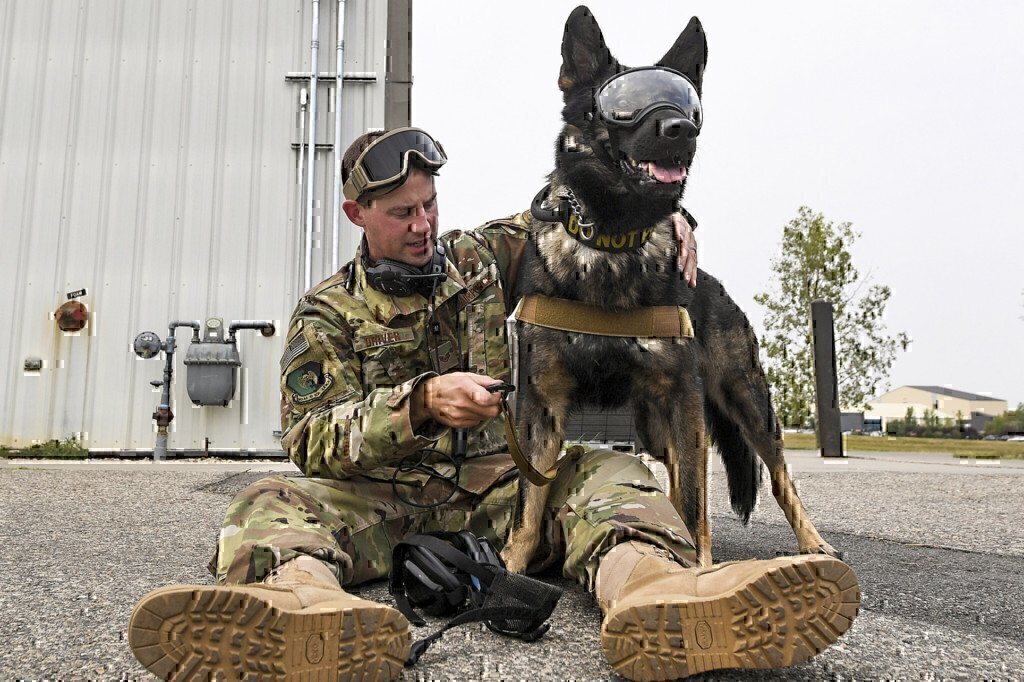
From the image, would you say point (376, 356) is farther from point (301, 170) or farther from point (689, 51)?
point (301, 170)

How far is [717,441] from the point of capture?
273 cm

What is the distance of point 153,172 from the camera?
24.6 ft

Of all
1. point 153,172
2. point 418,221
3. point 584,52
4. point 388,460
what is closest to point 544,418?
point 388,460

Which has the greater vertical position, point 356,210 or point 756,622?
point 356,210

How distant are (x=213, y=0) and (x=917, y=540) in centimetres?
761

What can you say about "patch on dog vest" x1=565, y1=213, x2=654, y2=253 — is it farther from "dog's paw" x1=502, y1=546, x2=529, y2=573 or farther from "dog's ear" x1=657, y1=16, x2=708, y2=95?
"dog's paw" x1=502, y1=546, x2=529, y2=573

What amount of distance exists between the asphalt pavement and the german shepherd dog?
0.42 m

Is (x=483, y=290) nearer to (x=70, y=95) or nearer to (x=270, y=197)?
(x=270, y=197)

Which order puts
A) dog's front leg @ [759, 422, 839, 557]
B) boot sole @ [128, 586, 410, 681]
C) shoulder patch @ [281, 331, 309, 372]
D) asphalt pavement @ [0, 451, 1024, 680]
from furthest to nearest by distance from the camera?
dog's front leg @ [759, 422, 839, 557] → shoulder patch @ [281, 331, 309, 372] → asphalt pavement @ [0, 451, 1024, 680] → boot sole @ [128, 586, 410, 681]

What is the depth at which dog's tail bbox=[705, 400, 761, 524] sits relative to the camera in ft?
8.83

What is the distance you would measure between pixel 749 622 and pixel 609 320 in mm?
1132

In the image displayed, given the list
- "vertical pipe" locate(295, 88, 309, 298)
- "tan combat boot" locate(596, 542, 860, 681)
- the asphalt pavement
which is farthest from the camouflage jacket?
"vertical pipe" locate(295, 88, 309, 298)

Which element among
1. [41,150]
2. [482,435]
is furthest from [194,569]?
[41,150]

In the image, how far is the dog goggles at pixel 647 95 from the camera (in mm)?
1944
